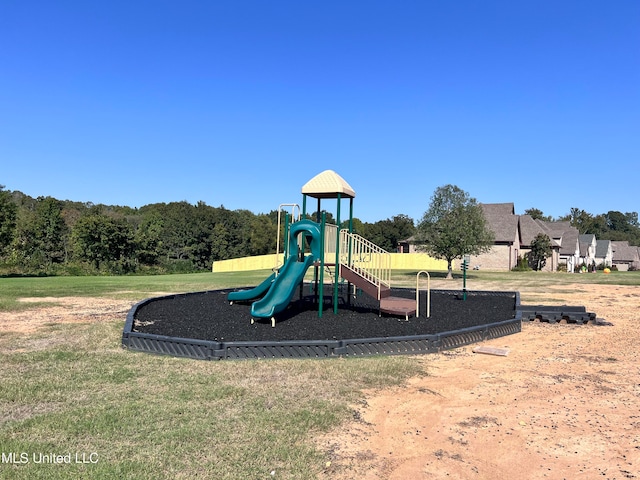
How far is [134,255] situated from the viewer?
166ft

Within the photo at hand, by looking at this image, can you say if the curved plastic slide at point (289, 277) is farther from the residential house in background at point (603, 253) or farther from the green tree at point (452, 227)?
the residential house in background at point (603, 253)

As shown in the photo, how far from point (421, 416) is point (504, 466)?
1353 mm

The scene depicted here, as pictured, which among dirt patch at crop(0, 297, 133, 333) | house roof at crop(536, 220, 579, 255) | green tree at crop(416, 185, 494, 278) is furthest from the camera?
house roof at crop(536, 220, 579, 255)

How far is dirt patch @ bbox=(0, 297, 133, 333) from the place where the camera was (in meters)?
11.4

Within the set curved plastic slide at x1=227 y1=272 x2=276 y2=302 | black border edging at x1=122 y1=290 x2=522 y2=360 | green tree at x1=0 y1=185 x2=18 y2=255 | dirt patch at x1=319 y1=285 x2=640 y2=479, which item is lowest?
dirt patch at x1=319 y1=285 x2=640 y2=479

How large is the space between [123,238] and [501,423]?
5026 centimetres

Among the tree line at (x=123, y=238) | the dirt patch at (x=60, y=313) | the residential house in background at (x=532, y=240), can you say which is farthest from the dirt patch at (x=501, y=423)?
the residential house in background at (x=532, y=240)

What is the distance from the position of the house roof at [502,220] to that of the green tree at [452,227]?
13.9 meters

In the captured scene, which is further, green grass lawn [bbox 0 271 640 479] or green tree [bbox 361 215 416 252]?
green tree [bbox 361 215 416 252]

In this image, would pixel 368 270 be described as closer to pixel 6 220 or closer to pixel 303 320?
pixel 303 320

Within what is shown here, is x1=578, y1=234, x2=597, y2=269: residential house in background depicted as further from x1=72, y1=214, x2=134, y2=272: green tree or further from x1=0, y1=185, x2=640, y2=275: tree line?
x1=72, y1=214, x2=134, y2=272: green tree

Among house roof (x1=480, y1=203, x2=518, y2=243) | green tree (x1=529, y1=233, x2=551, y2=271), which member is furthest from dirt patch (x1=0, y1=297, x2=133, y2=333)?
green tree (x1=529, y1=233, x2=551, y2=271)

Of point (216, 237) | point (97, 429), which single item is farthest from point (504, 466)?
point (216, 237)

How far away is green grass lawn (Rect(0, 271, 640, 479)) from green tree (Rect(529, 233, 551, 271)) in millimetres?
46363
